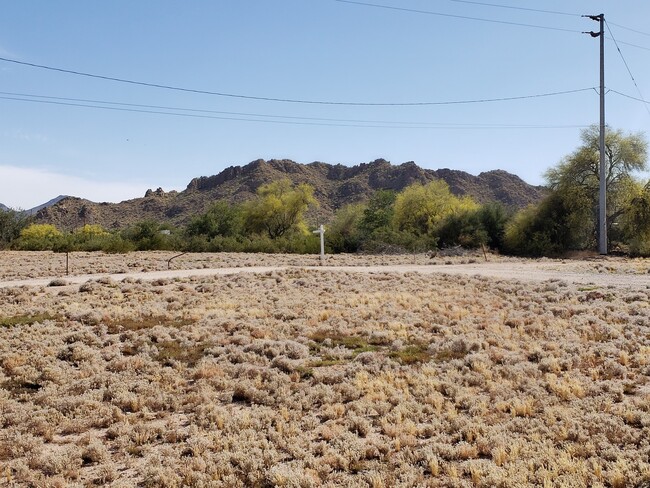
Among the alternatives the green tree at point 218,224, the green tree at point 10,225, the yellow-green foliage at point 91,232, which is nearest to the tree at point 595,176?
the green tree at point 218,224

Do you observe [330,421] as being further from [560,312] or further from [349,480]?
[560,312]

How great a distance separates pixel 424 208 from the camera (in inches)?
2169

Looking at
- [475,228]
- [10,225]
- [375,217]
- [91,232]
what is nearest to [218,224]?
[91,232]

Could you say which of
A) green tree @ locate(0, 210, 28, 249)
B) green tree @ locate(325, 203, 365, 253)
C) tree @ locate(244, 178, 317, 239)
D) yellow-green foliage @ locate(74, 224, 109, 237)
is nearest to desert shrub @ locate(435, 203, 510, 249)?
green tree @ locate(325, 203, 365, 253)

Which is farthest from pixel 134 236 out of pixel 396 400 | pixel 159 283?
pixel 396 400

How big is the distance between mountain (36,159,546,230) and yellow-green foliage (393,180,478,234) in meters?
54.7

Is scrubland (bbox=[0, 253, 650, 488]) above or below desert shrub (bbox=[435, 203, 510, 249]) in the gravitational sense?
below

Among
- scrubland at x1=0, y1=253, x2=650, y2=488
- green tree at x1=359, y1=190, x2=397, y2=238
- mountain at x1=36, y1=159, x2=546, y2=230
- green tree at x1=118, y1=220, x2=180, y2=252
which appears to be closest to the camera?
scrubland at x1=0, y1=253, x2=650, y2=488

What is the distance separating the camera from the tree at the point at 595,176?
40719mm

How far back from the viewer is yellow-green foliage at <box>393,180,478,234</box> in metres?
54.5

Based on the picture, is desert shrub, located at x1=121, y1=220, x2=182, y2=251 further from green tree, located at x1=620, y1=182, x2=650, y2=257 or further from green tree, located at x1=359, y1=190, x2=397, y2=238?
green tree, located at x1=620, y1=182, x2=650, y2=257

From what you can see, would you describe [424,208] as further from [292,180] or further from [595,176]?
[292,180]

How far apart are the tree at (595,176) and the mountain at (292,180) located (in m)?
71.4

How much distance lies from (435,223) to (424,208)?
2.45 meters
